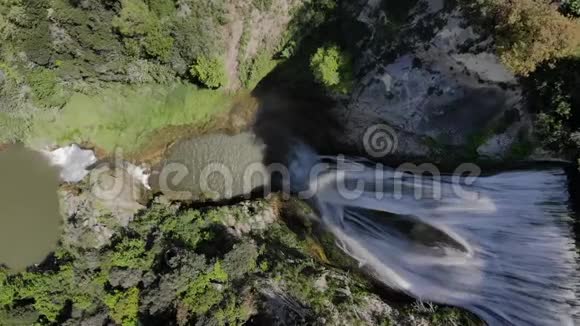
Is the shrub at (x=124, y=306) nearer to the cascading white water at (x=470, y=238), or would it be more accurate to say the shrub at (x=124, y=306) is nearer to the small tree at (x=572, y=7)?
the cascading white water at (x=470, y=238)

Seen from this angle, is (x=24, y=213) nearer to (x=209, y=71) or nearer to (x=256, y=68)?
(x=209, y=71)

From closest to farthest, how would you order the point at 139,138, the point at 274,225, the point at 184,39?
the point at 184,39
the point at 274,225
the point at 139,138

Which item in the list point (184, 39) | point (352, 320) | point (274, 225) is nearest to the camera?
point (352, 320)

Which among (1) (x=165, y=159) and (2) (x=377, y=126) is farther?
(1) (x=165, y=159)

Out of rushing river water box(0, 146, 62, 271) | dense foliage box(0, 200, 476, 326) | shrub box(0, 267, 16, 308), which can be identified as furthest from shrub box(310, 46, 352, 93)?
shrub box(0, 267, 16, 308)

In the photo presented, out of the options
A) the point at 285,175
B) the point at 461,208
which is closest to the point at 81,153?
the point at 285,175

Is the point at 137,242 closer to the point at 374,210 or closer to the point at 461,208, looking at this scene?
the point at 374,210

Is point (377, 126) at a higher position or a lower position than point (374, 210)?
higher
